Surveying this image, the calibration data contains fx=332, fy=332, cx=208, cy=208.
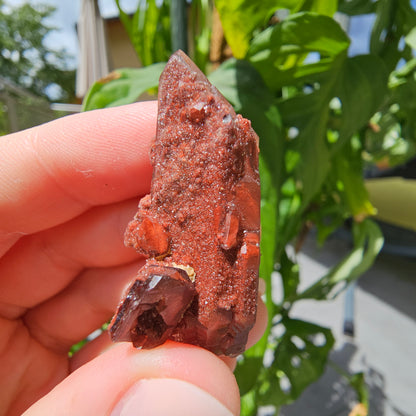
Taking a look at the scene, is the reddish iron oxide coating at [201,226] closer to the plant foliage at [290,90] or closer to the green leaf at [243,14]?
the plant foliage at [290,90]

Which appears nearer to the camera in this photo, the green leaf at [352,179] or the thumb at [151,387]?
the thumb at [151,387]

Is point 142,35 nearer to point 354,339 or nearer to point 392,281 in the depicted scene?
point 354,339

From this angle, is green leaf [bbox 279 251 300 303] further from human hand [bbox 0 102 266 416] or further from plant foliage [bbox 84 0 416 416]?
human hand [bbox 0 102 266 416]

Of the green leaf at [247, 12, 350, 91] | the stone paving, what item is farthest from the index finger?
the stone paving

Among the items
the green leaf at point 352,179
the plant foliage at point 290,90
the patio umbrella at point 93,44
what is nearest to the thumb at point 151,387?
the plant foliage at point 290,90

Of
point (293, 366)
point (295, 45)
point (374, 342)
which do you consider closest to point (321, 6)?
point (295, 45)

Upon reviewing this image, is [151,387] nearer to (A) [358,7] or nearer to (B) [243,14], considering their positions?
(B) [243,14]
